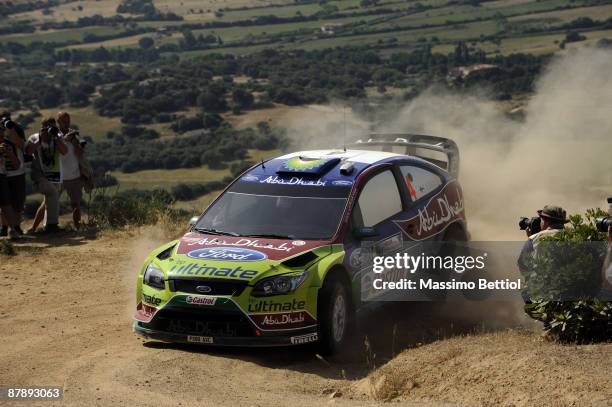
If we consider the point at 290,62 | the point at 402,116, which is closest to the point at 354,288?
the point at 402,116

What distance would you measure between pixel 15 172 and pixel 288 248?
6.71 metres

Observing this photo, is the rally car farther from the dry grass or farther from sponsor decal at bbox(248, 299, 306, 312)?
the dry grass

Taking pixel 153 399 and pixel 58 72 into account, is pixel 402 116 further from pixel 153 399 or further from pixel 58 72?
pixel 58 72

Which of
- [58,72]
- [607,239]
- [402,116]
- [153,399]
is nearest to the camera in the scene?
[153,399]

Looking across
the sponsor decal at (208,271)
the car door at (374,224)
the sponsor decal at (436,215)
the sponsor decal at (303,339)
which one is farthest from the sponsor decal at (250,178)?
the sponsor decal at (303,339)

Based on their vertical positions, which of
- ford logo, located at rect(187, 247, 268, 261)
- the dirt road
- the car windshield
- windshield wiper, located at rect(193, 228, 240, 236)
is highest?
the car windshield

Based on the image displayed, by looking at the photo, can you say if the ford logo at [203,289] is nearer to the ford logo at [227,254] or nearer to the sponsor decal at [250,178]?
the ford logo at [227,254]

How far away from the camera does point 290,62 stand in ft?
329

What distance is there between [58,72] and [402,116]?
73.0 meters

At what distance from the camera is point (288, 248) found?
878 centimetres

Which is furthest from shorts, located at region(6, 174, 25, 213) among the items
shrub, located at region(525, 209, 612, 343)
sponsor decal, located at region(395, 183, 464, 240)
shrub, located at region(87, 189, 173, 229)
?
shrub, located at region(525, 209, 612, 343)

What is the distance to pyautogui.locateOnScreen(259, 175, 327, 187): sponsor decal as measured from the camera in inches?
379

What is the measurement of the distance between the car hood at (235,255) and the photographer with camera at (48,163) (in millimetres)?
5858

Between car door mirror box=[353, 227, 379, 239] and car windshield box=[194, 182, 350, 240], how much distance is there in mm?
190
